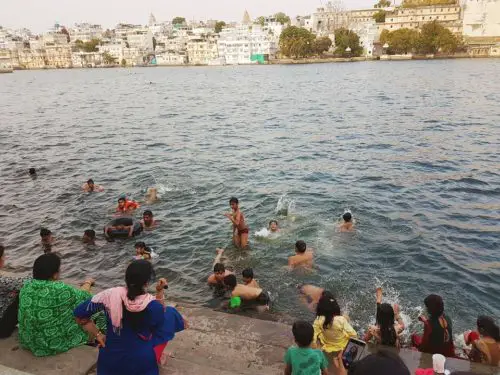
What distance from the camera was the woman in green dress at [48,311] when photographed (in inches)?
222

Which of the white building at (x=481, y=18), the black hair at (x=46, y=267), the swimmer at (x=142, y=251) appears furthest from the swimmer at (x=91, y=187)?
the white building at (x=481, y=18)

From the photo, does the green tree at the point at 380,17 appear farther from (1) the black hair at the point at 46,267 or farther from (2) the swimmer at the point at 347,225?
(1) the black hair at the point at 46,267

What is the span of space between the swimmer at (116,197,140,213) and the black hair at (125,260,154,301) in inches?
519

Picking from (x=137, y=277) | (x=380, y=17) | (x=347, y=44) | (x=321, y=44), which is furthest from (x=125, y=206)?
(x=380, y=17)

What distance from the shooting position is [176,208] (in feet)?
58.5

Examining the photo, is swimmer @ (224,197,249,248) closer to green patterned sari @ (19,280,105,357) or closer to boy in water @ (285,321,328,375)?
green patterned sari @ (19,280,105,357)

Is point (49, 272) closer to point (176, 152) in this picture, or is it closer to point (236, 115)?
point (176, 152)

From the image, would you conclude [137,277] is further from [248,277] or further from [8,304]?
[248,277]

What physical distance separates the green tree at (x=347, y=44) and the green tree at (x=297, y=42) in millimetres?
10454

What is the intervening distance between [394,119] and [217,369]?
36047mm

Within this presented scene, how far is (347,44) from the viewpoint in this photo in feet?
527

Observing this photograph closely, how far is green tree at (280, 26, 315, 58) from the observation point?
16375cm

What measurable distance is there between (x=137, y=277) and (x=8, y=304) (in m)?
3.80

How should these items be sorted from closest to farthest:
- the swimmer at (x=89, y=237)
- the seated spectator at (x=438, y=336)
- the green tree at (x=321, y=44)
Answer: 1. the seated spectator at (x=438, y=336)
2. the swimmer at (x=89, y=237)
3. the green tree at (x=321, y=44)
